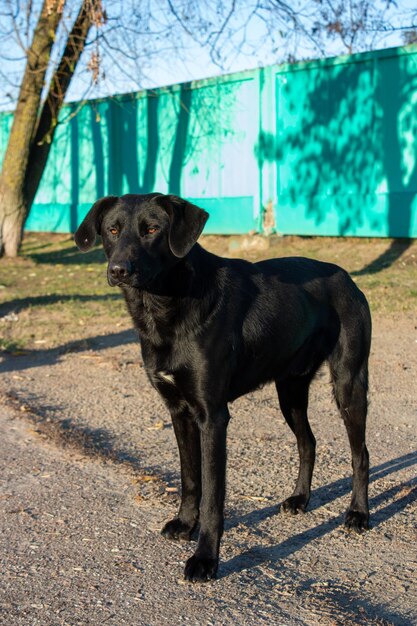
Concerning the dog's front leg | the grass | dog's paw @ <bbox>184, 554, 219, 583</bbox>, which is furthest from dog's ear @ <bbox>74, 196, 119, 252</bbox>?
the grass

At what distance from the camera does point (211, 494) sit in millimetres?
3514

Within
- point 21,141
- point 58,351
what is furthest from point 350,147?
point 58,351

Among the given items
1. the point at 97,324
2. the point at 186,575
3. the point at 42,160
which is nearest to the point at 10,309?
the point at 97,324

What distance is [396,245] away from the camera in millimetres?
12852

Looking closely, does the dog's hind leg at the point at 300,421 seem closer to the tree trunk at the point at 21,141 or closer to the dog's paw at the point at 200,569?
the dog's paw at the point at 200,569

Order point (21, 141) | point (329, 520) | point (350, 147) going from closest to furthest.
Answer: point (329, 520)
point (350, 147)
point (21, 141)

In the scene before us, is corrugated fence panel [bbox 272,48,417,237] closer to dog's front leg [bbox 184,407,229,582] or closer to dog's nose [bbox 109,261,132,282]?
Result: dog's front leg [bbox 184,407,229,582]

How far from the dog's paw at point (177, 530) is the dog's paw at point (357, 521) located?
2.38 ft

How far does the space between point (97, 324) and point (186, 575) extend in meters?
5.95

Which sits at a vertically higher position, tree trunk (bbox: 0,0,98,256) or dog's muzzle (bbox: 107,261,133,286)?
tree trunk (bbox: 0,0,98,256)

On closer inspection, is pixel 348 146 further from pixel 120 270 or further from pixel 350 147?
pixel 120 270

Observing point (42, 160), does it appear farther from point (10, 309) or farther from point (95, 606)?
point (95, 606)

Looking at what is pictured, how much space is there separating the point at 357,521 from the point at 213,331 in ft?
3.76

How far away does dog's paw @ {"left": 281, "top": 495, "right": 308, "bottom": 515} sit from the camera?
13.5 feet
